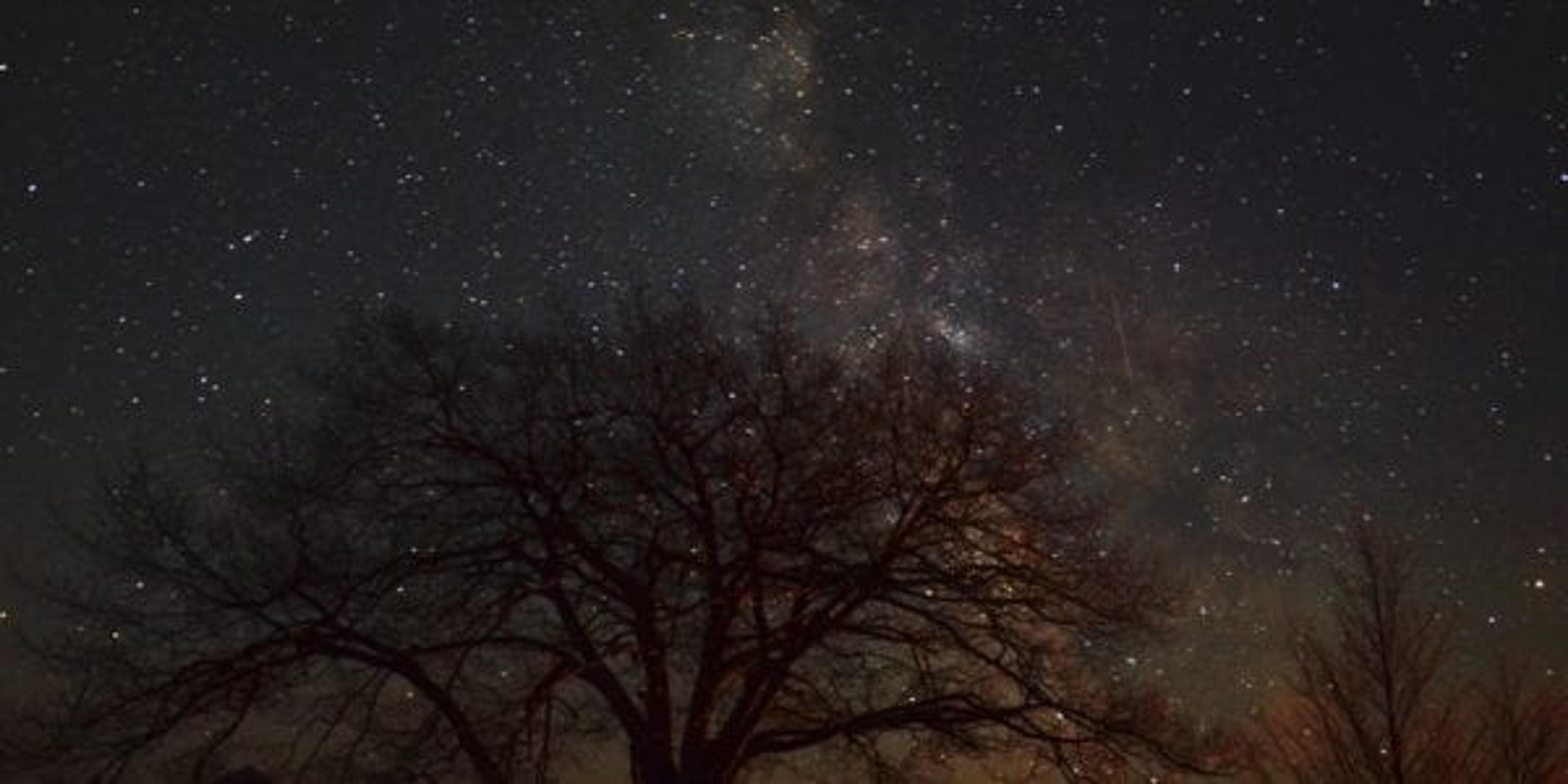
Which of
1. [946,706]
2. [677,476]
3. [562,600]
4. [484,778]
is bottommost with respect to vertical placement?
[484,778]

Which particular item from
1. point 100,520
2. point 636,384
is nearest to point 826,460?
point 636,384

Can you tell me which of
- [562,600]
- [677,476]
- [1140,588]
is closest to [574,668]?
[562,600]

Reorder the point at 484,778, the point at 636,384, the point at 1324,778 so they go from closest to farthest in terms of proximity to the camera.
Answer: the point at 484,778 → the point at 636,384 → the point at 1324,778

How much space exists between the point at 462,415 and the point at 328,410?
4.29 ft

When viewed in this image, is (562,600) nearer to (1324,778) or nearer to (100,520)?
(100,520)

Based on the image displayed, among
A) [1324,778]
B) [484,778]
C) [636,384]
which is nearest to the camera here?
[484,778]

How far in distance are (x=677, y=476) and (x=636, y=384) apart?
1.02m

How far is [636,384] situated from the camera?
13.9 metres

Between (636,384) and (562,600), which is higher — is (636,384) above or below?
above

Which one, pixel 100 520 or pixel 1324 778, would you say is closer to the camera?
pixel 100 520

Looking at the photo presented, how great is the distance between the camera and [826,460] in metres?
13.6

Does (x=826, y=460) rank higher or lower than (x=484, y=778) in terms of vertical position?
higher

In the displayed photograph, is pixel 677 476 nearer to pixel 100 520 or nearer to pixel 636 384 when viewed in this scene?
pixel 636 384

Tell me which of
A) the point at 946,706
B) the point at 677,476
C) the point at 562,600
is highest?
the point at 677,476
